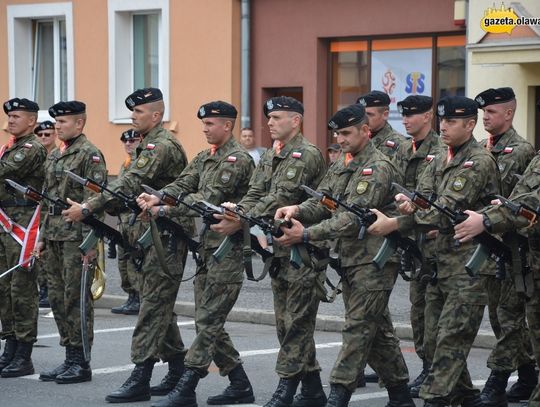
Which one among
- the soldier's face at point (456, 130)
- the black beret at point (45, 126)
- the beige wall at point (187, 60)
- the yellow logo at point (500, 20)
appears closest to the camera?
the soldier's face at point (456, 130)

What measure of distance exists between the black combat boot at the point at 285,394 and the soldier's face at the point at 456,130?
198cm

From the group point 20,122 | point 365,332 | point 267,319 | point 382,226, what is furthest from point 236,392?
point 267,319

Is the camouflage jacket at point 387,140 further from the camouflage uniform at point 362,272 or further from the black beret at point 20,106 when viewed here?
the black beret at point 20,106

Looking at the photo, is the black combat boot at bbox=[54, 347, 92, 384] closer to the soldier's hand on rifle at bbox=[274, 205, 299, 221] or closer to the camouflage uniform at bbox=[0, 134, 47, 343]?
the camouflage uniform at bbox=[0, 134, 47, 343]

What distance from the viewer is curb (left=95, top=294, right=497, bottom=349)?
12297mm

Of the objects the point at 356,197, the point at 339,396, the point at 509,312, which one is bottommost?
the point at 339,396

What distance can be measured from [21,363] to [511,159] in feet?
13.9

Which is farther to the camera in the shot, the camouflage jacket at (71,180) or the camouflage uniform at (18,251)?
the camouflage uniform at (18,251)

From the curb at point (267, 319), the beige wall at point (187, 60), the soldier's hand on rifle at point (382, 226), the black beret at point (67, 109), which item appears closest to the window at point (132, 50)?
the beige wall at point (187, 60)

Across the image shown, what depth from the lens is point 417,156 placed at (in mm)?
10117

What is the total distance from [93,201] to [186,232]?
2.37 ft

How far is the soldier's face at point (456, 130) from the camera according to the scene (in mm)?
8445

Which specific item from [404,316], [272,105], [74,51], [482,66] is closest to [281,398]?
[272,105]

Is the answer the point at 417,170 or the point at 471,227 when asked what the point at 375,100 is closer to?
the point at 417,170
